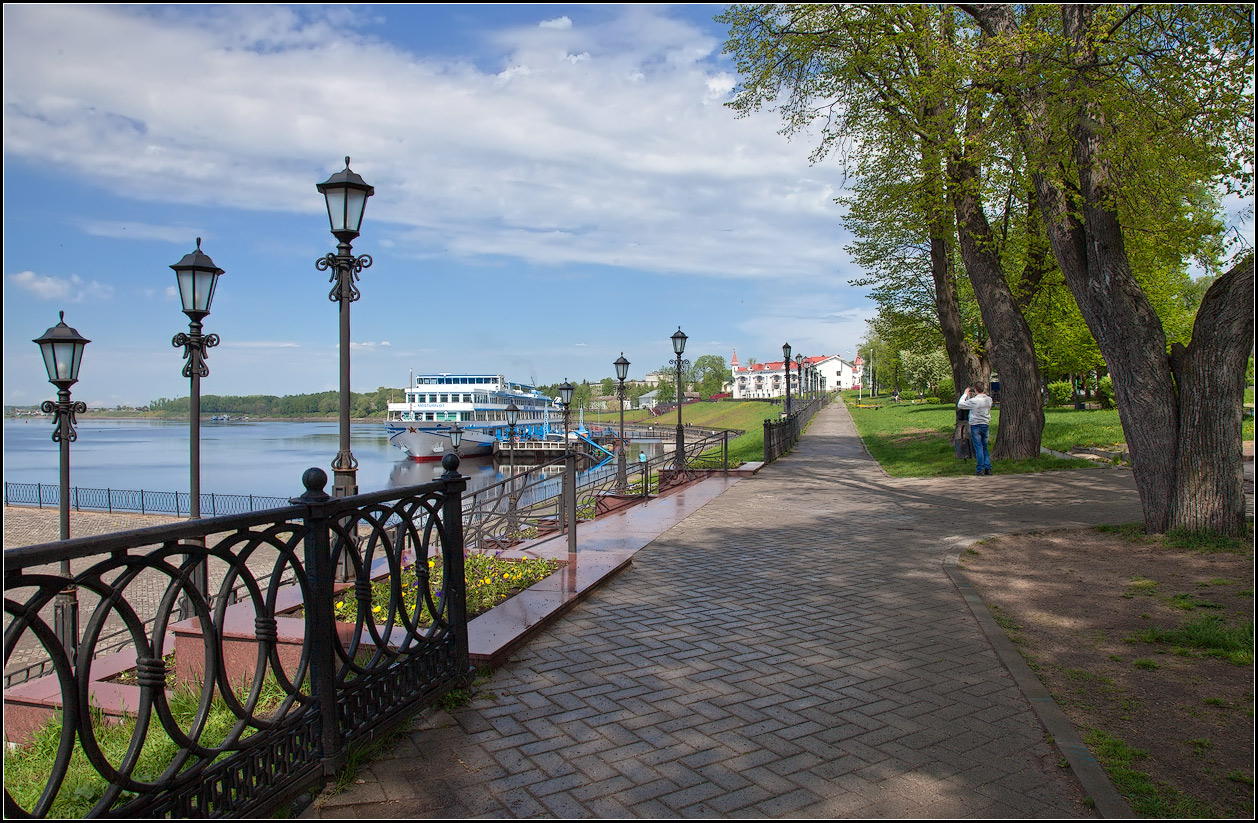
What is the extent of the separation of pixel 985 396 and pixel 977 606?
1009cm

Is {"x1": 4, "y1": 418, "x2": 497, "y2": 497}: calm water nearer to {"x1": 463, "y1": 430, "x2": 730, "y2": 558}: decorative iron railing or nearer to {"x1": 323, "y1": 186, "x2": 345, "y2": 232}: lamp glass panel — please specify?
{"x1": 463, "y1": 430, "x2": 730, "y2": 558}: decorative iron railing

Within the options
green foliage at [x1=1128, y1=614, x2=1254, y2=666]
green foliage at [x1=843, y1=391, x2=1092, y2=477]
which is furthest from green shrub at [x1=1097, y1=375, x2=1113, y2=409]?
green foliage at [x1=1128, y1=614, x2=1254, y2=666]

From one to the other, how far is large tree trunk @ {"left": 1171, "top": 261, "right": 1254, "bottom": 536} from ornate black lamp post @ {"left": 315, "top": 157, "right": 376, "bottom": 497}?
25.9ft

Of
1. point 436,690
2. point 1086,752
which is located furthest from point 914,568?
point 436,690

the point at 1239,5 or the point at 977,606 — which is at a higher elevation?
the point at 1239,5

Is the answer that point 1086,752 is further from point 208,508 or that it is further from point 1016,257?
point 208,508

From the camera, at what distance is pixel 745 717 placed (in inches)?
156

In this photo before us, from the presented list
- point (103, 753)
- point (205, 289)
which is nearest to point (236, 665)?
point (103, 753)

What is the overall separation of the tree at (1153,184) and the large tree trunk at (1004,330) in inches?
240

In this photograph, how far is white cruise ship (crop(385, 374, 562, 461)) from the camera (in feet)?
202

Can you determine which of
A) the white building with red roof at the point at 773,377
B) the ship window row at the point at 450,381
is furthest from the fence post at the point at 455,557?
the white building with red roof at the point at 773,377

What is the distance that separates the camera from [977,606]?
598 centimetres

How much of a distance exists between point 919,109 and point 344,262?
465 inches

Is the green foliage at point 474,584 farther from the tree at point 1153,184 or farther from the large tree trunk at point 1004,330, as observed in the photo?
the large tree trunk at point 1004,330
